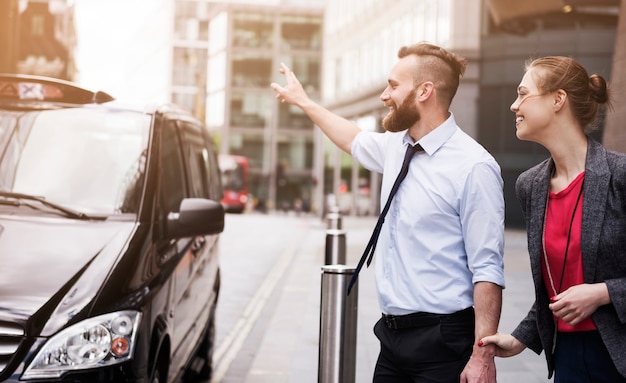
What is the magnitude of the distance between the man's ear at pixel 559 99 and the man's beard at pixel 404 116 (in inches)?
22.9

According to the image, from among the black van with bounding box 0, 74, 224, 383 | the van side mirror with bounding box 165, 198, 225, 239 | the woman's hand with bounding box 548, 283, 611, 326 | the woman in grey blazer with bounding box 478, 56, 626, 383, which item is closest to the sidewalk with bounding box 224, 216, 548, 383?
the black van with bounding box 0, 74, 224, 383

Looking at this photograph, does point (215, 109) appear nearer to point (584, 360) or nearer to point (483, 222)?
point (483, 222)

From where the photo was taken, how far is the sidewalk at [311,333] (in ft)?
22.7

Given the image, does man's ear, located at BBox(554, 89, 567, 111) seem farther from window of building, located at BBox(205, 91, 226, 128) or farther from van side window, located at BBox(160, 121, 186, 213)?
window of building, located at BBox(205, 91, 226, 128)

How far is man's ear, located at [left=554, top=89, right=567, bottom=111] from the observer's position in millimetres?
2807

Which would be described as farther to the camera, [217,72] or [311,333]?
[217,72]

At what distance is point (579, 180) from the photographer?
271 centimetres

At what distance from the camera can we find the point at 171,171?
5.42 m

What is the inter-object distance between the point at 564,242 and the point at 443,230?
0.49 metres

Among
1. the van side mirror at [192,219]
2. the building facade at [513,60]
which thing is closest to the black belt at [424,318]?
the van side mirror at [192,219]

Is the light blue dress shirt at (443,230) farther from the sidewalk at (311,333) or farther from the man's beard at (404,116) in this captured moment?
the sidewalk at (311,333)

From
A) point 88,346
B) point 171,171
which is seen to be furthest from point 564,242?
point 171,171

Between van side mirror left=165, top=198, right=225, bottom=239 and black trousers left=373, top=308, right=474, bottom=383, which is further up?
van side mirror left=165, top=198, right=225, bottom=239

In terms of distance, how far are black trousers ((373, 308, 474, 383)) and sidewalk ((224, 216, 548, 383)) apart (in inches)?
138
